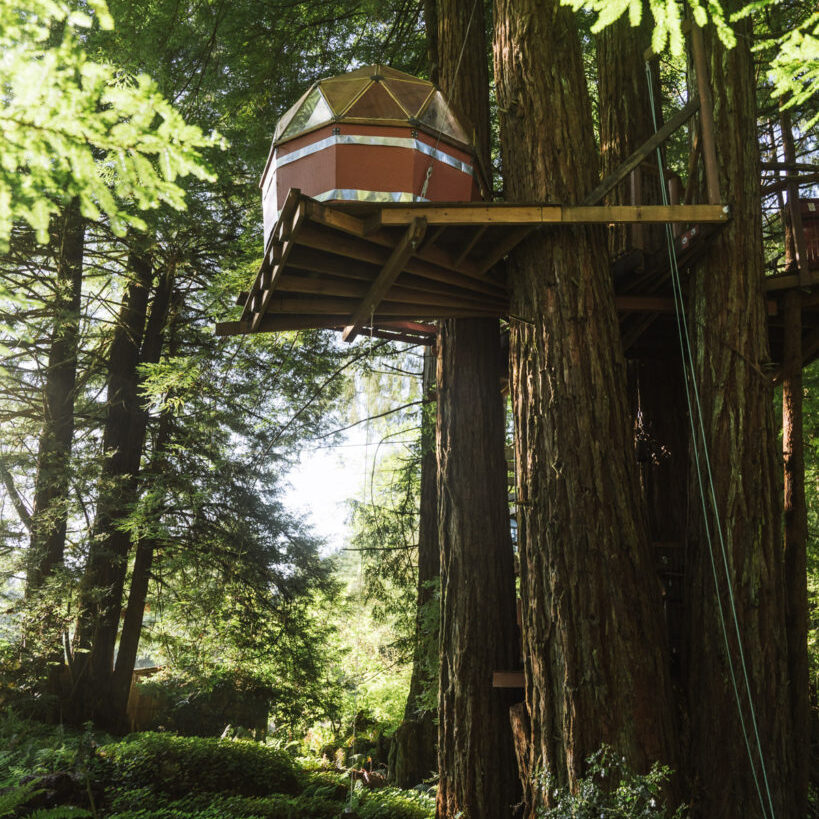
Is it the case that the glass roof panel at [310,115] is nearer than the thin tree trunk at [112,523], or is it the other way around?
the glass roof panel at [310,115]

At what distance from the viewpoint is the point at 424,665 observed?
29.2 ft

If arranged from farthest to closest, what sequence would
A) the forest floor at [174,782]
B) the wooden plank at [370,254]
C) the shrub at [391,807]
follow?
1. the shrub at [391,807]
2. the forest floor at [174,782]
3. the wooden plank at [370,254]

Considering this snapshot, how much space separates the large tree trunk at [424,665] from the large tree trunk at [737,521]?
3.76m

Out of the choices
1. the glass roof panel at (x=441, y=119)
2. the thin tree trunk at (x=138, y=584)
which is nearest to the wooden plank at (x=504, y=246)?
the glass roof panel at (x=441, y=119)

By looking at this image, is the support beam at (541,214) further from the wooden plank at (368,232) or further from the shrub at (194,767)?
the shrub at (194,767)

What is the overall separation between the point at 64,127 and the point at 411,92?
3635mm

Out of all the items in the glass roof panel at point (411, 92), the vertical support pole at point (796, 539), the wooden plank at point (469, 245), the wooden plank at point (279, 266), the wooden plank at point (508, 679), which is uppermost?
the glass roof panel at point (411, 92)

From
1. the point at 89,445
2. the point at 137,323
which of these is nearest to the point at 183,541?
the point at 89,445

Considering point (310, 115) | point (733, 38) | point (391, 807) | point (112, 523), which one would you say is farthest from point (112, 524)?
point (733, 38)

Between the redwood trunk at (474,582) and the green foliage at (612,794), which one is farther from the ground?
the redwood trunk at (474,582)

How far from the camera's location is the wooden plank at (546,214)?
4504mm

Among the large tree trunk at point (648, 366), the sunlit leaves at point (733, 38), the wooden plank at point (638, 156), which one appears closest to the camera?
the sunlit leaves at point (733, 38)

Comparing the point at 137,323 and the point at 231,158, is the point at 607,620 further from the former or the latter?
the point at 137,323

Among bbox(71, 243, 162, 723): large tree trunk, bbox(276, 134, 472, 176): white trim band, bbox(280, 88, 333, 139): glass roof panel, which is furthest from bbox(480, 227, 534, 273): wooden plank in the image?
bbox(71, 243, 162, 723): large tree trunk
